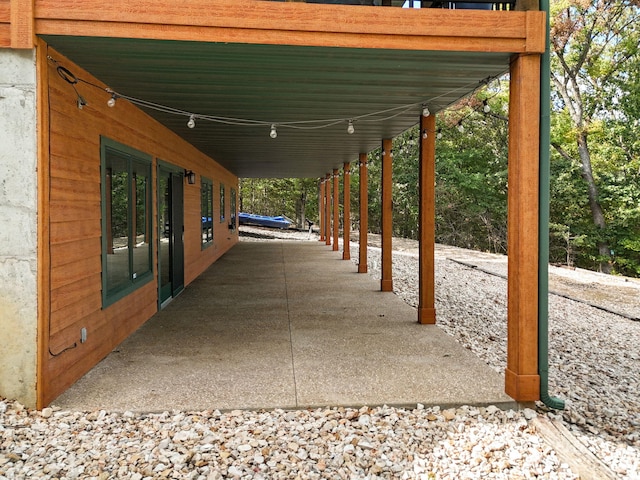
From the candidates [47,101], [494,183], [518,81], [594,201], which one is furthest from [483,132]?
[47,101]

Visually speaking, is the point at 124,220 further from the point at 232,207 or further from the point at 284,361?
the point at 232,207

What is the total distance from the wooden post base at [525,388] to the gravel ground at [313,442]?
0.46 ft

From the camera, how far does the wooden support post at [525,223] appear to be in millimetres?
3404

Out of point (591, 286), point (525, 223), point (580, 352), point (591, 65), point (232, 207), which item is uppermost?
point (591, 65)

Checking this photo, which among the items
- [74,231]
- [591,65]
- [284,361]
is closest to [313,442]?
[284,361]

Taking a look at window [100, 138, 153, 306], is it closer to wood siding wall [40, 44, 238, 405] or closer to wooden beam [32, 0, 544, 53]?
wood siding wall [40, 44, 238, 405]

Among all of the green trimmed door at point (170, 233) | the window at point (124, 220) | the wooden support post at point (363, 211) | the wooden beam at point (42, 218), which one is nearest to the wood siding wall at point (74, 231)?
the wooden beam at point (42, 218)

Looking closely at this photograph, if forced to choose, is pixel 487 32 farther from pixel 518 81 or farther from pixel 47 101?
pixel 47 101

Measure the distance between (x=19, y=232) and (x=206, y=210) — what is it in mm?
7181

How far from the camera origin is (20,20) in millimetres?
3064

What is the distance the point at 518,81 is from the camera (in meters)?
3.44

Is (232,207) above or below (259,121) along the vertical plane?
below

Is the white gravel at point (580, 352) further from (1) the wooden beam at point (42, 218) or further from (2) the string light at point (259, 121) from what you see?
(1) the wooden beam at point (42, 218)

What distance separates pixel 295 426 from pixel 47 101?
2.72m
